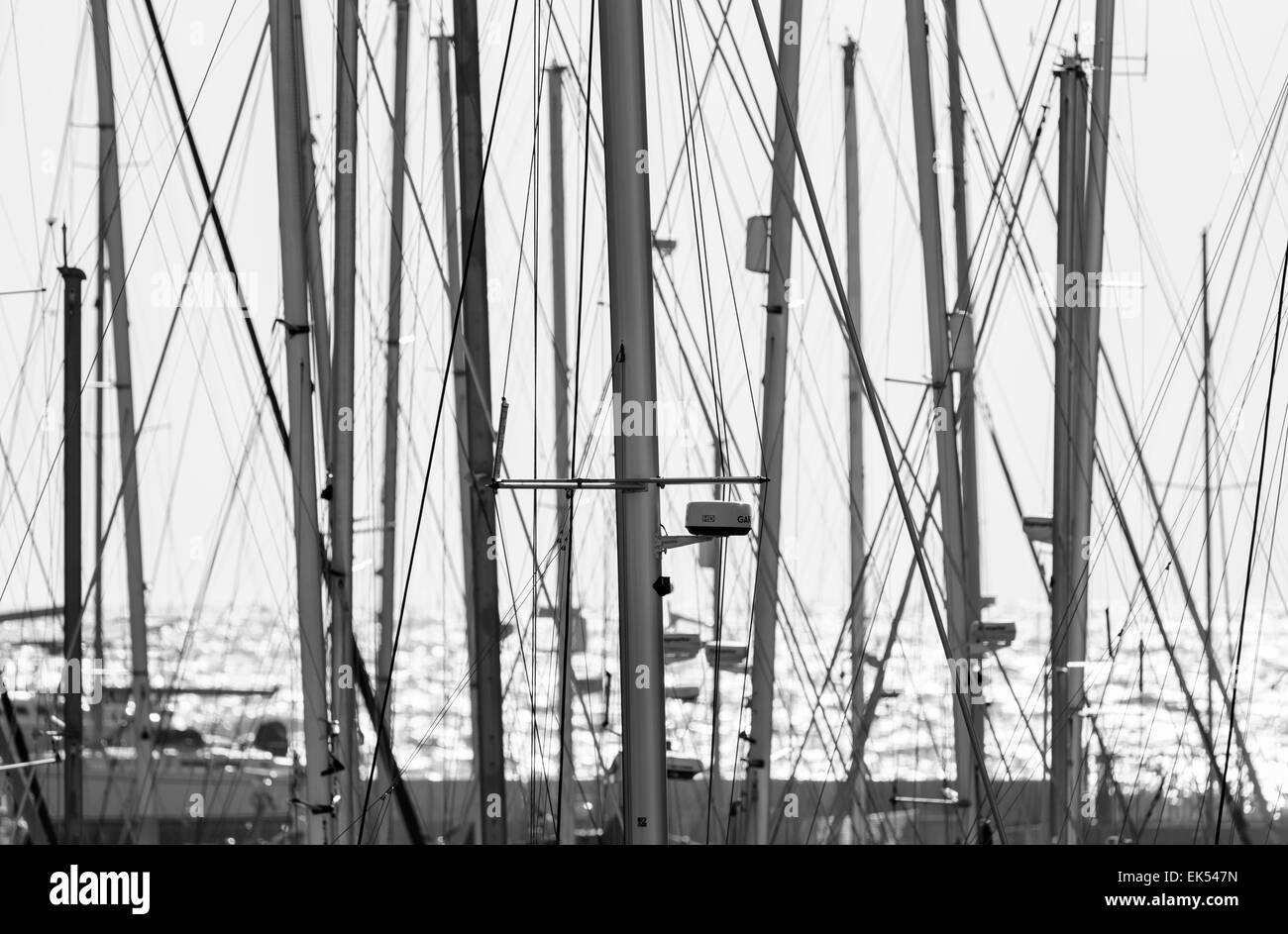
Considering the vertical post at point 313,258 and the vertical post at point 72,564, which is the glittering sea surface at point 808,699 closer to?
the vertical post at point 72,564

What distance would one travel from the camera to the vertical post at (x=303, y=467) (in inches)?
508

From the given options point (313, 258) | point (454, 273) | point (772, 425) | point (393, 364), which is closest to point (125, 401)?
point (393, 364)

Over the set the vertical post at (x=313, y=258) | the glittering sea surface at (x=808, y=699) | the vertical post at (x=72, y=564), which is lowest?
the glittering sea surface at (x=808, y=699)

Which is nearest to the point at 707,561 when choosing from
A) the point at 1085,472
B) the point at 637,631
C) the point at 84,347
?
the point at 1085,472

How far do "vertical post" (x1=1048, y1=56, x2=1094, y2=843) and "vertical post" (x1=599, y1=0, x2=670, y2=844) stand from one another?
5.49 metres

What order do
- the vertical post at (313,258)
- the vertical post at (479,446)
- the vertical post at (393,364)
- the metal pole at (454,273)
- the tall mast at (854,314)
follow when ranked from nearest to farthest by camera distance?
the vertical post at (479,446) < the vertical post at (313,258) < the metal pole at (454,273) < the vertical post at (393,364) < the tall mast at (854,314)

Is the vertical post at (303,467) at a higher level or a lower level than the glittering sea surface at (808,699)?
higher

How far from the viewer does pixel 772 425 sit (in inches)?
557

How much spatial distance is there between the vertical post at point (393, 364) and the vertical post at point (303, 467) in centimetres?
335

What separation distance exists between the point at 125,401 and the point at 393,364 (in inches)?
100.0

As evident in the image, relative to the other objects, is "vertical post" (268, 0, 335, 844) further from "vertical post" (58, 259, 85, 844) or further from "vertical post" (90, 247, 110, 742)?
"vertical post" (90, 247, 110, 742)

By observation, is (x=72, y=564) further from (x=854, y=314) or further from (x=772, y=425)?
(x=854, y=314)

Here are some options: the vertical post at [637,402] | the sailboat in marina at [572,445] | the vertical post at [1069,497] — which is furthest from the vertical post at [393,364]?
the vertical post at [637,402]

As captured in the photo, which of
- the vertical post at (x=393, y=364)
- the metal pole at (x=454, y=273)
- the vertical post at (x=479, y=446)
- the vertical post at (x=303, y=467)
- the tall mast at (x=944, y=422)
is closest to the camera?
the vertical post at (x=479, y=446)
